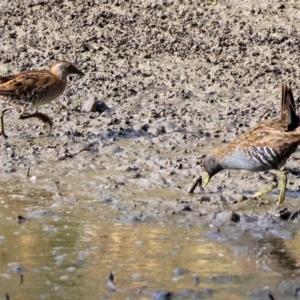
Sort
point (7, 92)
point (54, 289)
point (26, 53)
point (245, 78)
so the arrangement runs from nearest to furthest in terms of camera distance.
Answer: point (54, 289) → point (7, 92) → point (245, 78) → point (26, 53)

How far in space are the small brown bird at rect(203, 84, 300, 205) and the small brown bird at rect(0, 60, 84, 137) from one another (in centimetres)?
235

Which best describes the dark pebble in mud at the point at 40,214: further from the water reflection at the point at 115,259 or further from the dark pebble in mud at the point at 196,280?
the dark pebble in mud at the point at 196,280

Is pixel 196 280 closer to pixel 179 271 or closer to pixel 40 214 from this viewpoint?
pixel 179 271

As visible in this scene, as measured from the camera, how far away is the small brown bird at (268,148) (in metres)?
7.77

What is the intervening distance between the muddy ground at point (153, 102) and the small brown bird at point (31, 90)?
20 cm

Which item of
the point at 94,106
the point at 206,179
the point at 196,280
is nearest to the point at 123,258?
the point at 196,280

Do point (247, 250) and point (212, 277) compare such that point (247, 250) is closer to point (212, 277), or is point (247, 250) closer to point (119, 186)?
point (212, 277)

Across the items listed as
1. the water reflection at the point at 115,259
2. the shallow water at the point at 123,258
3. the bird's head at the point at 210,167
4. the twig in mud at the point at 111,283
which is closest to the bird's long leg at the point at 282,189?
the bird's head at the point at 210,167

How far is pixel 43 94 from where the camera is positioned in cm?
998

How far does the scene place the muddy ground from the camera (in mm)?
7887

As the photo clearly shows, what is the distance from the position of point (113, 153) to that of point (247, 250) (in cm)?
283

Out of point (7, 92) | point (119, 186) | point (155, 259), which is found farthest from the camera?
point (7, 92)

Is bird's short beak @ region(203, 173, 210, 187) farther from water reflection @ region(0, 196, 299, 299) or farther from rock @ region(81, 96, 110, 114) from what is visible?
rock @ region(81, 96, 110, 114)

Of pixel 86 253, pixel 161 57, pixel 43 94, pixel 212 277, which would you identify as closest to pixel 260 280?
pixel 212 277
